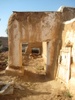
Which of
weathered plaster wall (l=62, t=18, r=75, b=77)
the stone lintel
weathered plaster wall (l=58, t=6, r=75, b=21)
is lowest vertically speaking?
the stone lintel

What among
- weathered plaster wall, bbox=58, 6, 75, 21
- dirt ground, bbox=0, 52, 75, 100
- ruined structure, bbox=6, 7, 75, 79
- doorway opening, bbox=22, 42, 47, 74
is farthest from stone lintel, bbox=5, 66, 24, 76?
weathered plaster wall, bbox=58, 6, 75, 21

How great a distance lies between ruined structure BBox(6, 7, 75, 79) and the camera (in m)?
10.2

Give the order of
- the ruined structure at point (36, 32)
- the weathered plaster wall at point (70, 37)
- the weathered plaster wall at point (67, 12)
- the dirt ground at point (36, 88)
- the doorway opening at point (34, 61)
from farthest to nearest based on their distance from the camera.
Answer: the doorway opening at point (34, 61) → the weathered plaster wall at point (67, 12) → the ruined structure at point (36, 32) → the weathered plaster wall at point (70, 37) → the dirt ground at point (36, 88)

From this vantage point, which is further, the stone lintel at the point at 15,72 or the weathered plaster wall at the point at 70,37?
the stone lintel at the point at 15,72

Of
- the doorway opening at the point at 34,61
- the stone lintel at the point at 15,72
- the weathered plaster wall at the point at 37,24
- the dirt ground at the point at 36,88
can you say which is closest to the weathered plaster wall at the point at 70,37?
the weathered plaster wall at the point at 37,24

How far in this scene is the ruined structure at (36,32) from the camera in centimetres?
1023

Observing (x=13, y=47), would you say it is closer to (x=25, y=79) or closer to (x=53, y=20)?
(x=25, y=79)

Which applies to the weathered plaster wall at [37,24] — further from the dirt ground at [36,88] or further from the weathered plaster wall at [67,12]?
the dirt ground at [36,88]

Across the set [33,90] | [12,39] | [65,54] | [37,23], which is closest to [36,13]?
[37,23]

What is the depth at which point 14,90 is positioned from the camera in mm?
7906

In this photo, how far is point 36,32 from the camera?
33.9ft

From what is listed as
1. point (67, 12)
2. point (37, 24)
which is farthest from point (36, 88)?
point (67, 12)

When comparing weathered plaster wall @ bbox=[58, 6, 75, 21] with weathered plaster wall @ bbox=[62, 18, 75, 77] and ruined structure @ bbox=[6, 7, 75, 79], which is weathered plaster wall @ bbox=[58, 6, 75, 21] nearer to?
ruined structure @ bbox=[6, 7, 75, 79]

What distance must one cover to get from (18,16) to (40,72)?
3.87 metres
